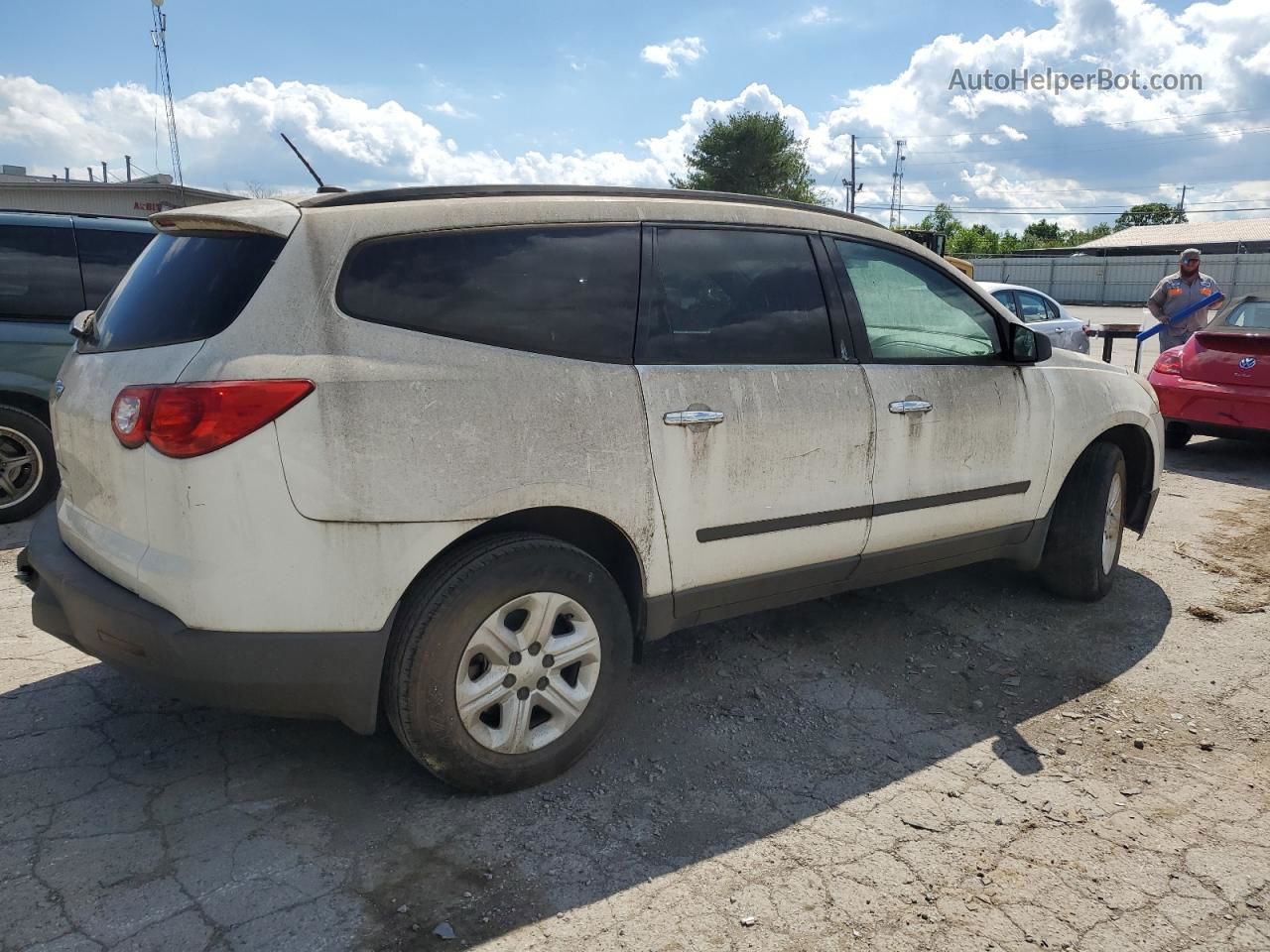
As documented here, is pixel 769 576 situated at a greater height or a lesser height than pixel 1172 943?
greater

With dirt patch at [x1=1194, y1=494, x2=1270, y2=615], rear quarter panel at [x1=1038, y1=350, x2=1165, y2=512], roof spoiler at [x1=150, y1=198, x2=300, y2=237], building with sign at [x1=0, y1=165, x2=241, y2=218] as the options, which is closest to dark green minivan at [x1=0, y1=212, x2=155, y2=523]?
roof spoiler at [x1=150, y1=198, x2=300, y2=237]

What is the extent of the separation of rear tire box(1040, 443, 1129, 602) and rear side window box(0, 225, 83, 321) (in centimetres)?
587

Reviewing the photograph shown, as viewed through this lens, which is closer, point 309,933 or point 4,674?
point 309,933

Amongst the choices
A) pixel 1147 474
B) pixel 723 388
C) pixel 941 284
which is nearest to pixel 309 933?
pixel 723 388

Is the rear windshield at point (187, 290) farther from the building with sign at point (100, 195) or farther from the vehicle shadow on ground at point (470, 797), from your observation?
the building with sign at point (100, 195)

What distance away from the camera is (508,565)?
2826 mm

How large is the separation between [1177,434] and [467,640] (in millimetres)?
8393

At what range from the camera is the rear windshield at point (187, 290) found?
2680 millimetres

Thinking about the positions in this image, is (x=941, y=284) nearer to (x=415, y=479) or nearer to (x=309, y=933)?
(x=415, y=479)

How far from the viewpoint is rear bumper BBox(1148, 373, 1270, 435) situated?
26.2 ft

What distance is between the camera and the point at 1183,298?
1042 cm

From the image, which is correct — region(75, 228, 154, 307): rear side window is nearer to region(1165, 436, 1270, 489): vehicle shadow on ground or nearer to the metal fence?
region(1165, 436, 1270, 489): vehicle shadow on ground

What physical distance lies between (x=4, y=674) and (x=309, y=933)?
2233 millimetres

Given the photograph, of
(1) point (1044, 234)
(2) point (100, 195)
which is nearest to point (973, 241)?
(1) point (1044, 234)
